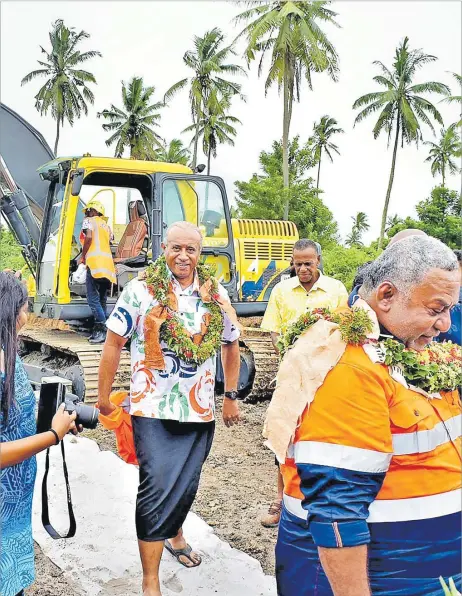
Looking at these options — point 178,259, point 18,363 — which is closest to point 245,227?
point 178,259

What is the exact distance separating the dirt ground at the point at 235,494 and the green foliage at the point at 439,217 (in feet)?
83.1

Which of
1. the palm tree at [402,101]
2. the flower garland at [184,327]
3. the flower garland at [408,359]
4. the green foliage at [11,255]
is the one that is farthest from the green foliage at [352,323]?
the palm tree at [402,101]

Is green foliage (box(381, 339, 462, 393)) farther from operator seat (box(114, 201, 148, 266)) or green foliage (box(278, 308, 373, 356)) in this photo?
operator seat (box(114, 201, 148, 266))

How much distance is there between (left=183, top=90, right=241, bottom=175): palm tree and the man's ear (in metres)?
41.1

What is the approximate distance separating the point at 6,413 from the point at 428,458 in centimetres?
Answer: 130

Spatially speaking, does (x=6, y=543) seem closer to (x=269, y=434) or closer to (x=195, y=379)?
(x=269, y=434)

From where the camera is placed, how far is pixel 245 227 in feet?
29.5

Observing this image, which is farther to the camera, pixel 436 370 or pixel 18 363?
pixel 18 363

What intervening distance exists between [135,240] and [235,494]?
3.57 meters

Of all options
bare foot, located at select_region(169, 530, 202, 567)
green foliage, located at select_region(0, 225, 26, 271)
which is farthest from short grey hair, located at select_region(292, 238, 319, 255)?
green foliage, located at select_region(0, 225, 26, 271)

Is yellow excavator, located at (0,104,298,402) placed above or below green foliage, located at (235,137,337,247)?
below

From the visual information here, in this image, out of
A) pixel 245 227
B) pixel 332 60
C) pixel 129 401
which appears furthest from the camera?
pixel 332 60

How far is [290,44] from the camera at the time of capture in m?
30.3

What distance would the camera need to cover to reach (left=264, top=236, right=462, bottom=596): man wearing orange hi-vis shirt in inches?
62.8
